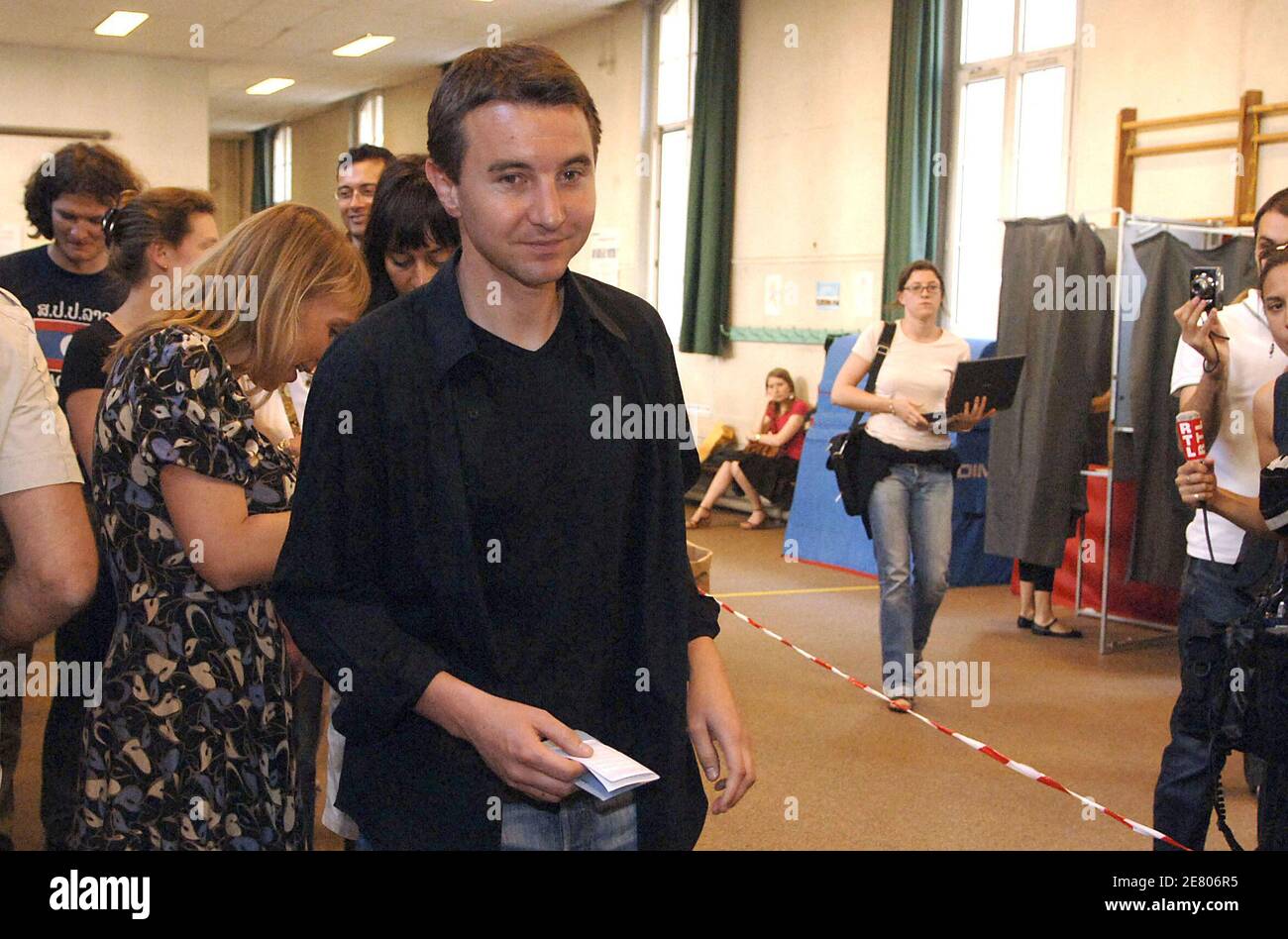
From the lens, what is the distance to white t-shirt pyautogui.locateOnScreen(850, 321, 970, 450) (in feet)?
17.3

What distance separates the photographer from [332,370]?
4.79 feet

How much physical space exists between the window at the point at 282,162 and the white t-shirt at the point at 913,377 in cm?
1766

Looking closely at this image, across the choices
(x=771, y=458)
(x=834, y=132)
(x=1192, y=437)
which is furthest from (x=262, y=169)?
(x=1192, y=437)

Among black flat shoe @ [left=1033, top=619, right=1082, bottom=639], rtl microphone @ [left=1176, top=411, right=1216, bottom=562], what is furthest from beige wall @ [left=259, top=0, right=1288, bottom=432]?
rtl microphone @ [left=1176, top=411, right=1216, bottom=562]

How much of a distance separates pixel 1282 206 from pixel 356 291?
2330 mm

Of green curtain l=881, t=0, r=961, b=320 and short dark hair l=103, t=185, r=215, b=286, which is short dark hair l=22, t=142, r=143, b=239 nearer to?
short dark hair l=103, t=185, r=215, b=286

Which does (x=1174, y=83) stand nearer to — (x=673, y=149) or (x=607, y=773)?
(x=673, y=149)

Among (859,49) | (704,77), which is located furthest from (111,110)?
(859,49)

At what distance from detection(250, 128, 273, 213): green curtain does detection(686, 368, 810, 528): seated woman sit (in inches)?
546

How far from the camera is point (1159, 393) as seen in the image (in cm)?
640

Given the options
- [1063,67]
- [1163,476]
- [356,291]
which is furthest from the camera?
[1063,67]

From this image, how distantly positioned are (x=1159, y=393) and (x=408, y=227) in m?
4.79
